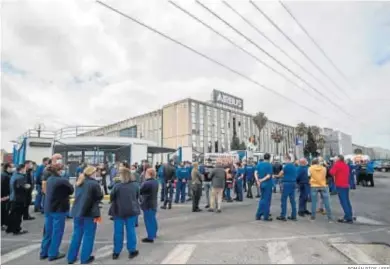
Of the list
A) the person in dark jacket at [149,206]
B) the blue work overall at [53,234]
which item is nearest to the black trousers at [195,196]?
the person in dark jacket at [149,206]

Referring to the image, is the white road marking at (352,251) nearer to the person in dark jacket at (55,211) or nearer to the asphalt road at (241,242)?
the asphalt road at (241,242)

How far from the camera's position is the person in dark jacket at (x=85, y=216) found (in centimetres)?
548

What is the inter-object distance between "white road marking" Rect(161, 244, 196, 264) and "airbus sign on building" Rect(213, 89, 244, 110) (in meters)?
68.0

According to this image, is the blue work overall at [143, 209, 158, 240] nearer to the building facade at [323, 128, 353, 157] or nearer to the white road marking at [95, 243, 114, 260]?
the white road marking at [95, 243, 114, 260]

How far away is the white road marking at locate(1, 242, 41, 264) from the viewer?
5884mm

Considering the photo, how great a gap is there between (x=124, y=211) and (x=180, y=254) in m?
1.36

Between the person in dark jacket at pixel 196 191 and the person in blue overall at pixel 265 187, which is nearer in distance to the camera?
the person in blue overall at pixel 265 187

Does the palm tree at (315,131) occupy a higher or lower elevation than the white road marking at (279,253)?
higher

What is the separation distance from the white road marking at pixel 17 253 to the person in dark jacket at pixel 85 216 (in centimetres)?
134

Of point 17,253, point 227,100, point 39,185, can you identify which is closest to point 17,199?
point 17,253

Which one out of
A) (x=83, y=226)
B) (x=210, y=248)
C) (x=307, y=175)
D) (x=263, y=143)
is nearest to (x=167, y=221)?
(x=210, y=248)

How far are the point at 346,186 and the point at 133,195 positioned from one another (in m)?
6.31

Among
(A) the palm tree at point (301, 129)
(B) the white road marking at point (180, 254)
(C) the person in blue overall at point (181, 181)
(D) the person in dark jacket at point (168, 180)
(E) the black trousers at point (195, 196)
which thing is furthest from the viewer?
(A) the palm tree at point (301, 129)

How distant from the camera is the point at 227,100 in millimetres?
77500
